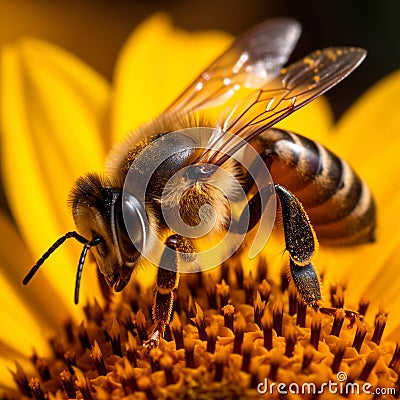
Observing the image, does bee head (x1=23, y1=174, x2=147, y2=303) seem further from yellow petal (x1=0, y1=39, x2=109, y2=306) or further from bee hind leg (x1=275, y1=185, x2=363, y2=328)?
yellow petal (x1=0, y1=39, x2=109, y2=306)

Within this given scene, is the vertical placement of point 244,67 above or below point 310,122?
above

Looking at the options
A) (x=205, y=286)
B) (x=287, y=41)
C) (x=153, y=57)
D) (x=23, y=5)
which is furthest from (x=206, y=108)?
(x=23, y=5)

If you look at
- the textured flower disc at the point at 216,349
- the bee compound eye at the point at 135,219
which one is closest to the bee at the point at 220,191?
the bee compound eye at the point at 135,219

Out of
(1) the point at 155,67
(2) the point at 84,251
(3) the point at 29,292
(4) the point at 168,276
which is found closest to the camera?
(2) the point at 84,251

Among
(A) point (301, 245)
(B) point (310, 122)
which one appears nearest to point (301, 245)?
(A) point (301, 245)

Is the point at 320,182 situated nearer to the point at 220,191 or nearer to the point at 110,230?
the point at 220,191

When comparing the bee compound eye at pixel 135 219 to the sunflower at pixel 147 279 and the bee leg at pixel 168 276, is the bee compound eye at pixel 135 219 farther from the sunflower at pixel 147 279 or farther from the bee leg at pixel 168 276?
the sunflower at pixel 147 279

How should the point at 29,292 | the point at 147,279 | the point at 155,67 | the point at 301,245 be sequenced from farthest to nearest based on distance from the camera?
the point at 155,67, the point at 29,292, the point at 147,279, the point at 301,245
